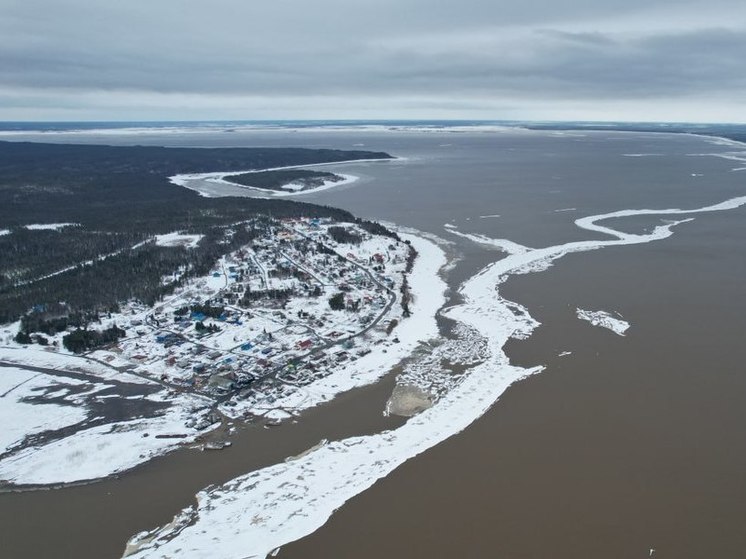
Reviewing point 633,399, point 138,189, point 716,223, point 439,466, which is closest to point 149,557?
point 439,466

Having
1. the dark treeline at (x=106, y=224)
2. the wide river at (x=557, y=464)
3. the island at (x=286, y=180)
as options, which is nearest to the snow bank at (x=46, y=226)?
the dark treeline at (x=106, y=224)

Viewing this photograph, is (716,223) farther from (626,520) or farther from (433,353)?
(626,520)

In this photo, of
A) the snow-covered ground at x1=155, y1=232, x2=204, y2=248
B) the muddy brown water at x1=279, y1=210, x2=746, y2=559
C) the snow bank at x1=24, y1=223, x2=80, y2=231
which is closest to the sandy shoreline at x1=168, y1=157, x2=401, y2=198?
the snow bank at x1=24, y1=223, x2=80, y2=231

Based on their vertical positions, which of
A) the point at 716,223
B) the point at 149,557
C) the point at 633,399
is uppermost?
the point at 716,223

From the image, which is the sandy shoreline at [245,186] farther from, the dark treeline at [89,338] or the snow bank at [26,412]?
the snow bank at [26,412]

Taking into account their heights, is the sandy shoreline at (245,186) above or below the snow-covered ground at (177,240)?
above

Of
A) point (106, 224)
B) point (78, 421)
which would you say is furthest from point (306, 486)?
point (106, 224)
